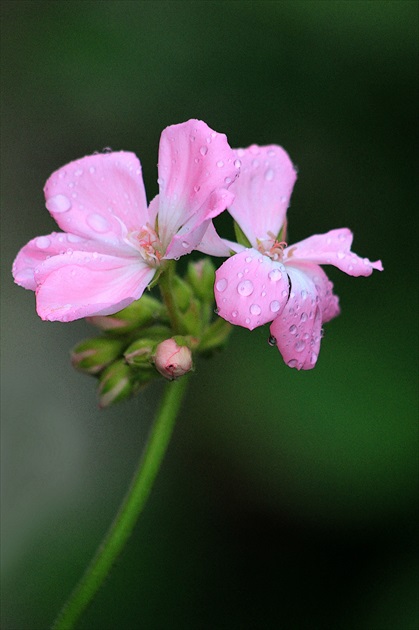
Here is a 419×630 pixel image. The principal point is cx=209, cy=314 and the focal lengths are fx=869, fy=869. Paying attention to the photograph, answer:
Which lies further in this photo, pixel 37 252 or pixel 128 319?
pixel 128 319

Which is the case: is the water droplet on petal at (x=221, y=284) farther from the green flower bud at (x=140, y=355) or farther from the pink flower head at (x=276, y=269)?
the green flower bud at (x=140, y=355)

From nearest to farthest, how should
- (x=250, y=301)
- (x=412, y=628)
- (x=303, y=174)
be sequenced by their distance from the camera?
1. (x=250, y=301)
2. (x=412, y=628)
3. (x=303, y=174)

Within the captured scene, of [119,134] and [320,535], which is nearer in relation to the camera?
[320,535]

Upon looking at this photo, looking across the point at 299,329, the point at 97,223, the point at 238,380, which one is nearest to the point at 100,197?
the point at 97,223

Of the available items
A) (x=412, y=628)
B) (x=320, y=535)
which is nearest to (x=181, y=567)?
(x=320, y=535)

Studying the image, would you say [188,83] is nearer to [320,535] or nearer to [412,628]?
[320,535]

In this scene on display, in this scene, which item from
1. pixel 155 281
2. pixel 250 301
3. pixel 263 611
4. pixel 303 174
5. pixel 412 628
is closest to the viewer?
pixel 250 301

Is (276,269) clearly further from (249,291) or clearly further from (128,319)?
(128,319)
